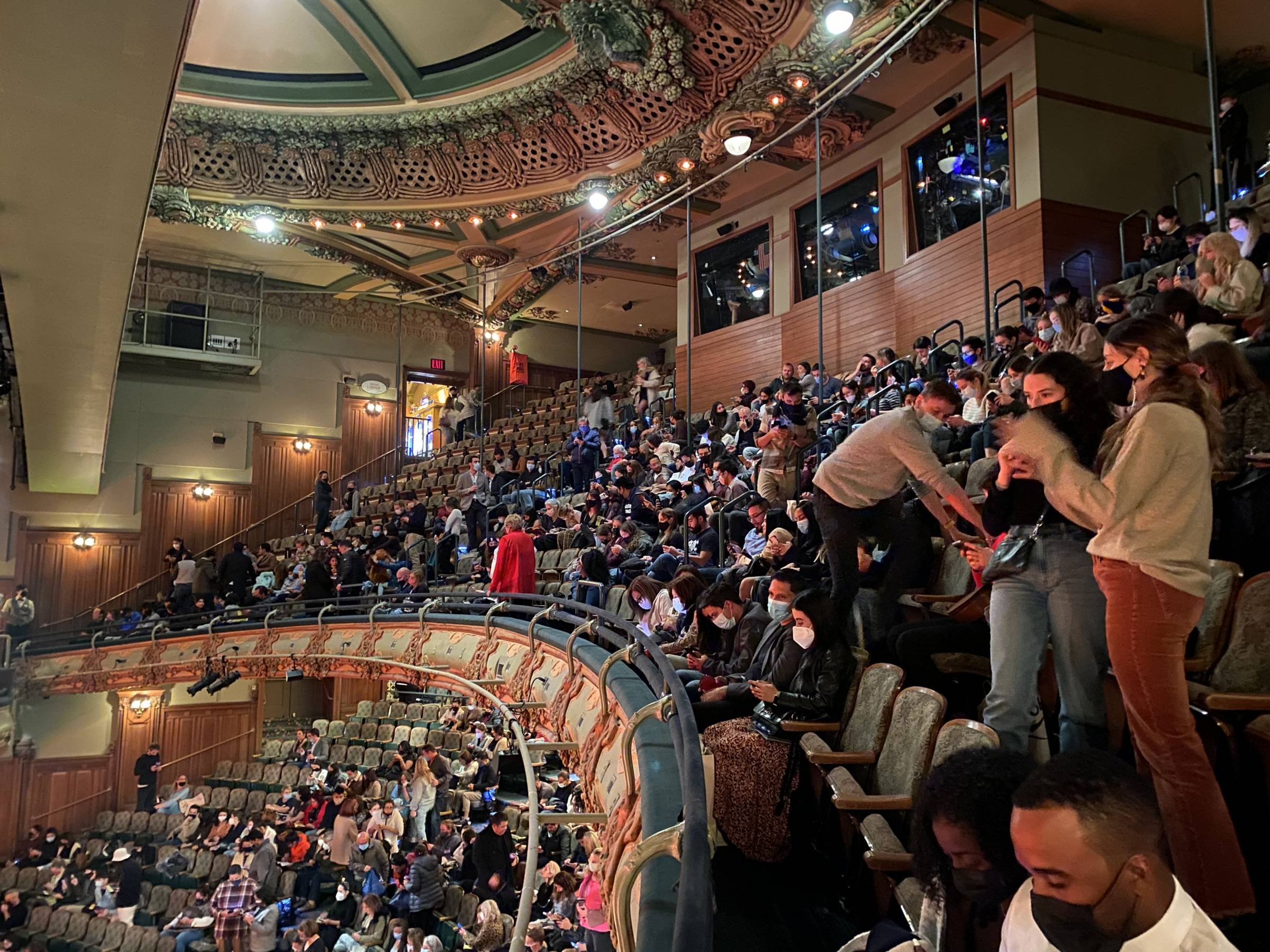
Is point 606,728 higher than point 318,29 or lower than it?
lower

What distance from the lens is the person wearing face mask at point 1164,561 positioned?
5.83 ft

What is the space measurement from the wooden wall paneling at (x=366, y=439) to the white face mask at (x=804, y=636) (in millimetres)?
17147

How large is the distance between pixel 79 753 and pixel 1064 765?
18.1 m

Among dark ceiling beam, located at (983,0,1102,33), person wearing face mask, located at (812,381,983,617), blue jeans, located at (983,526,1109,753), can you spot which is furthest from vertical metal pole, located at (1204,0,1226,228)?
dark ceiling beam, located at (983,0,1102,33)

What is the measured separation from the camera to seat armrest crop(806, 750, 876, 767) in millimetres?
2816

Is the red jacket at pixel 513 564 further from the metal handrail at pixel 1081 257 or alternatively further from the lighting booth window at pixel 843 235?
the lighting booth window at pixel 843 235

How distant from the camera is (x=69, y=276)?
392 inches

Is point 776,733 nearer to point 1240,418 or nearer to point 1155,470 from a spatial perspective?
point 1155,470

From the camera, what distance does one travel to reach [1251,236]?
5023mm

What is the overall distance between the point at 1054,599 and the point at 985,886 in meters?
0.97

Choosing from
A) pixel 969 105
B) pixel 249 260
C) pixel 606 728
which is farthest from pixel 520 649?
pixel 249 260

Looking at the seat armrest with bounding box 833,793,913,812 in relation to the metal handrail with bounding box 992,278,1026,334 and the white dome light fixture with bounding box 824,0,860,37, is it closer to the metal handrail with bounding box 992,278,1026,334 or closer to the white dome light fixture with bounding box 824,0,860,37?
the metal handrail with bounding box 992,278,1026,334

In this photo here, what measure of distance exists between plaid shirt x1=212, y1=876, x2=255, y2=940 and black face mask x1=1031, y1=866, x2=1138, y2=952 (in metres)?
10.7

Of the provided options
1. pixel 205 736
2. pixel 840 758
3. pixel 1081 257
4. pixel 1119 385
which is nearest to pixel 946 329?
pixel 1081 257
